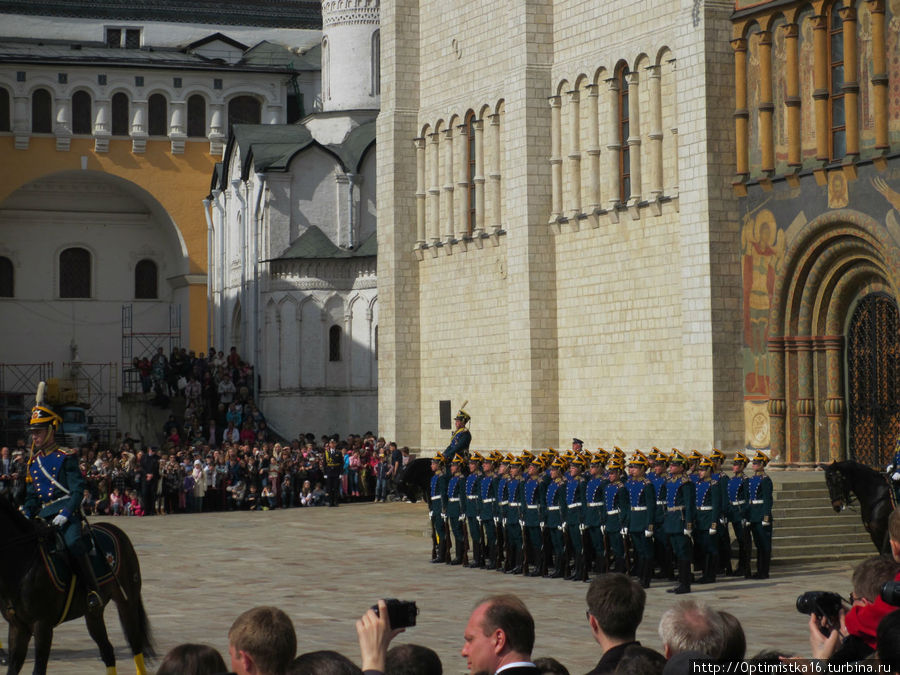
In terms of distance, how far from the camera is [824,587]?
61.4 ft

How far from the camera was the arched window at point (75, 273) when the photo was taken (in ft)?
175

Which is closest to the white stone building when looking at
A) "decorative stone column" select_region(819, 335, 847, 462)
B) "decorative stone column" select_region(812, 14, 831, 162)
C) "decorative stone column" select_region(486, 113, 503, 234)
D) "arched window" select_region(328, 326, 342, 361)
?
"arched window" select_region(328, 326, 342, 361)

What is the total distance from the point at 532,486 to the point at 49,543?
30.6 feet

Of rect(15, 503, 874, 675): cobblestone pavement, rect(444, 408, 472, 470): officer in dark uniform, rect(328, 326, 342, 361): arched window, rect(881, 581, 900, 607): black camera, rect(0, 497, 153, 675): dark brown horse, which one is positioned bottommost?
rect(15, 503, 874, 675): cobblestone pavement

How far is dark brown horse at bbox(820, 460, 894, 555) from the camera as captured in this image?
18.3m

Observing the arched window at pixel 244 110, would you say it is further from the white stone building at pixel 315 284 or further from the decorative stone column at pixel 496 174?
the decorative stone column at pixel 496 174

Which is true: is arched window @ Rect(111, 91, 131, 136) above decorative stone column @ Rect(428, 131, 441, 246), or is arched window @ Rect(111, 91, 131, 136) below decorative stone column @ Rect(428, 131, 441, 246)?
above

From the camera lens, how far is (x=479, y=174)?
110ft

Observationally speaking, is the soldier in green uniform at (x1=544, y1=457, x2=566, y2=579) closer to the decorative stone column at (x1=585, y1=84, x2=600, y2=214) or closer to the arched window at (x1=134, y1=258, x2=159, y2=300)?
the decorative stone column at (x1=585, y1=84, x2=600, y2=214)

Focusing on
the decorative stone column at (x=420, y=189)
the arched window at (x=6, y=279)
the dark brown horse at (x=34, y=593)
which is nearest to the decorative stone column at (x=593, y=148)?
the decorative stone column at (x=420, y=189)

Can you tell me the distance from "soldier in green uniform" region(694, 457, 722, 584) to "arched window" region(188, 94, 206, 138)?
3583 centimetres

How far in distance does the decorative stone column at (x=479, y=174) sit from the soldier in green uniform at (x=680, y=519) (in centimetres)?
1452

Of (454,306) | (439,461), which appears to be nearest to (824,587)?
(439,461)

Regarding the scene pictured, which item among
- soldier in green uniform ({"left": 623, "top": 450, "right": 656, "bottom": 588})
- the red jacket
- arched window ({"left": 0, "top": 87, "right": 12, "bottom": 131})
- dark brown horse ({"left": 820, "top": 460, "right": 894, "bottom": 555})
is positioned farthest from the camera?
arched window ({"left": 0, "top": 87, "right": 12, "bottom": 131})
